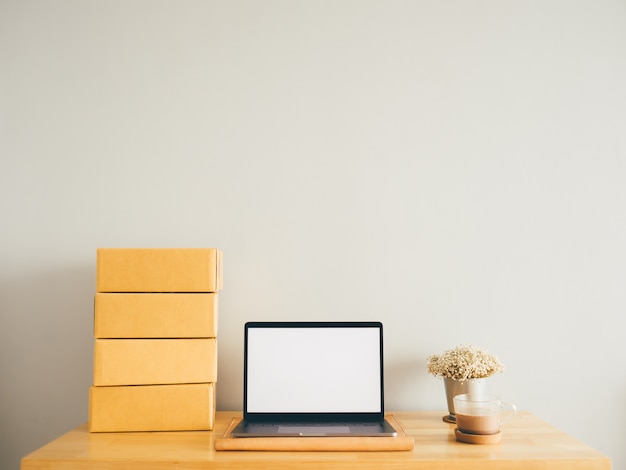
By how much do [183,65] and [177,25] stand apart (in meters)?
0.12

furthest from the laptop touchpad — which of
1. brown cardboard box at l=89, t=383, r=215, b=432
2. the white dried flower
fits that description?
the white dried flower

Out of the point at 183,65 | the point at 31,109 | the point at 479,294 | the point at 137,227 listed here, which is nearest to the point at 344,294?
the point at 479,294

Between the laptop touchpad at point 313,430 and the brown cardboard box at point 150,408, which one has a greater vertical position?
the brown cardboard box at point 150,408

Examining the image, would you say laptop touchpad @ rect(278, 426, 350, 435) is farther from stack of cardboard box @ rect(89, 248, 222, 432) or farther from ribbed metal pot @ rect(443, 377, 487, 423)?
ribbed metal pot @ rect(443, 377, 487, 423)

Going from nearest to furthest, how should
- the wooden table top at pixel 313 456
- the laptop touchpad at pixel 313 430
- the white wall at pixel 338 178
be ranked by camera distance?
the wooden table top at pixel 313 456
the laptop touchpad at pixel 313 430
the white wall at pixel 338 178

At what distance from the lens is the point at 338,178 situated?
4.99ft

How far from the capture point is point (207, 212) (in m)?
1.51

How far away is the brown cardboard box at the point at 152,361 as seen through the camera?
123cm

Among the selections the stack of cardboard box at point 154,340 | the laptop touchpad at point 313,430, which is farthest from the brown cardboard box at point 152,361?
the laptop touchpad at point 313,430

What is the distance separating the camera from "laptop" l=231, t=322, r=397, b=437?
4.20ft

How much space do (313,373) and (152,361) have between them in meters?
0.38

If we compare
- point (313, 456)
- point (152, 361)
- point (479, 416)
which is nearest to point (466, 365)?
point (479, 416)

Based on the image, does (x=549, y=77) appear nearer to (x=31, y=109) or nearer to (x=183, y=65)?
(x=183, y=65)

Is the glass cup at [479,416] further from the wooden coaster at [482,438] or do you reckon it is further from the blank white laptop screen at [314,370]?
the blank white laptop screen at [314,370]
